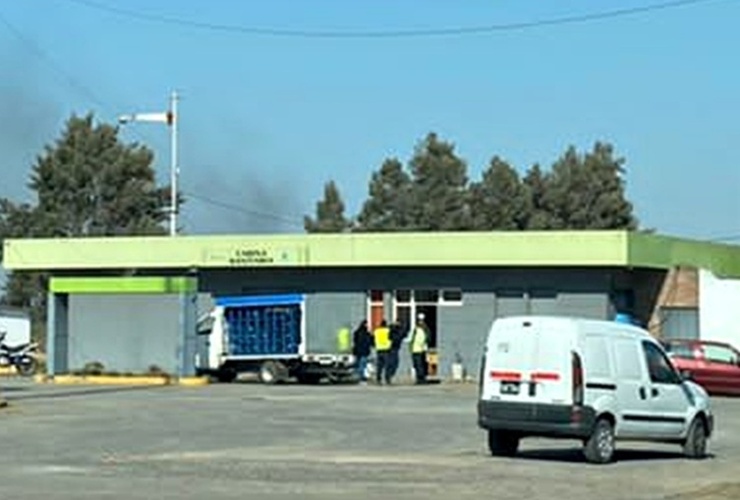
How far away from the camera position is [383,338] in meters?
46.4

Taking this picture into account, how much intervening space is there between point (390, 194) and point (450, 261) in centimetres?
5408

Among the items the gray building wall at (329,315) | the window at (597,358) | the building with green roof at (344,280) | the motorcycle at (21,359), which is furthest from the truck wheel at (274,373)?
the window at (597,358)

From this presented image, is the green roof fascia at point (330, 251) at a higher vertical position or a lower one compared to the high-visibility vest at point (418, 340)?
higher

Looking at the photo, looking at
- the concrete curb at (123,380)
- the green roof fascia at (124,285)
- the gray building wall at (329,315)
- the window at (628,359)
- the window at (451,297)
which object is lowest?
the concrete curb at (123,380)

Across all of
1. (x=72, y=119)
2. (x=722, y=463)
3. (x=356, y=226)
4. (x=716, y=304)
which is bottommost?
(x=722, y=463)

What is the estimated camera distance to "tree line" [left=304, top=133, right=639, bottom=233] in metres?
102

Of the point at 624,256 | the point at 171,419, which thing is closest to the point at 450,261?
the point at 624,256

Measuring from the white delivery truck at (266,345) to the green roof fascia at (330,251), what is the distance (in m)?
1.66

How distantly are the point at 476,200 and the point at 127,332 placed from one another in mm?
52556

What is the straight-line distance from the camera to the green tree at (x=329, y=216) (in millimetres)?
103000

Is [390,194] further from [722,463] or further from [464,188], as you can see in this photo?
[722,463]

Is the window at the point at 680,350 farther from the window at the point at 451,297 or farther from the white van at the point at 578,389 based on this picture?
the white van at the point at 578,389

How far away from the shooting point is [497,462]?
22.4 metres

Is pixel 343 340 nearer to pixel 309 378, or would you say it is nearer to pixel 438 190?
pixel 309 378
